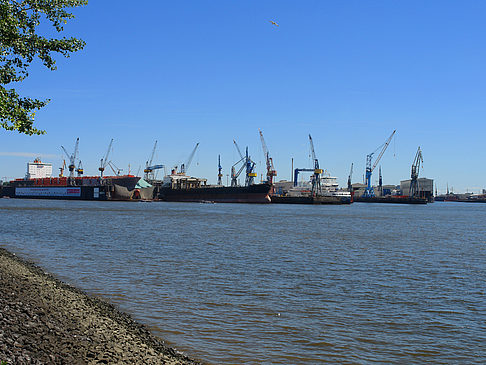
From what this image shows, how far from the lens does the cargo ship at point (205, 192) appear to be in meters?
146

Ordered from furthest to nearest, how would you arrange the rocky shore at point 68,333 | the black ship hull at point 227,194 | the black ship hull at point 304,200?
the black ship hull at point 304,200
the black ship hull at point 227,194
the rocky shore at point 68,333

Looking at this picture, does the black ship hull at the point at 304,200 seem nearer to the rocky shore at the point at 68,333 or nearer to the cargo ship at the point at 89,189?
the cargo ship at the point at 89,189

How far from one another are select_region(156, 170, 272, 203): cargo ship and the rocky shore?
132 meters

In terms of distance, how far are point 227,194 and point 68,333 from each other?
142 meters

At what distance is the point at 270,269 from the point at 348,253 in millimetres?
8945

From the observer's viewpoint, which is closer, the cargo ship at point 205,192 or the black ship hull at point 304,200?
the cargo ship at point 205,192

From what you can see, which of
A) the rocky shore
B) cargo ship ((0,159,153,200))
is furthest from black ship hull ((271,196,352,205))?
the rocky shore

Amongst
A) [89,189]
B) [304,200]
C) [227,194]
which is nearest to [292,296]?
[227,194]

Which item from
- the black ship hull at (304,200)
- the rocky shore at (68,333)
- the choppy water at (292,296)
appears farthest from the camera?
the black ship hull at (304,200)

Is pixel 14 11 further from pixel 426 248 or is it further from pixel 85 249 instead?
pixel 426 248

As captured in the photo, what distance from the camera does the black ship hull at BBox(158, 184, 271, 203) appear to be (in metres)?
146

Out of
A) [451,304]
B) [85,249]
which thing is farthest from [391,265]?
[85,249]

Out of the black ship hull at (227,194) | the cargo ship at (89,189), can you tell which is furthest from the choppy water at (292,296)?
the cargo ship at (89,189)

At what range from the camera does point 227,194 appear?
151875 millimetres
